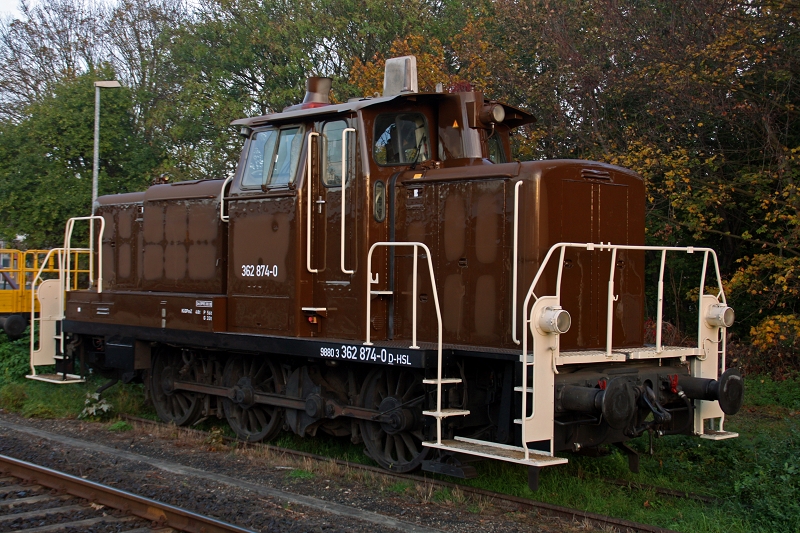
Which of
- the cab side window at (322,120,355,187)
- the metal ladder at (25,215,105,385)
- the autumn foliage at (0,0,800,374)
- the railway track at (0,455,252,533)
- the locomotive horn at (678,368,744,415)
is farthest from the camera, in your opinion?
the autumn foliage at (0,0,800,374)

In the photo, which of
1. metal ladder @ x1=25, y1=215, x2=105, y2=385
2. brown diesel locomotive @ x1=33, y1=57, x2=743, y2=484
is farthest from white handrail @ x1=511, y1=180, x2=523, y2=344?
metal ladder @ x1=25, y1=215, x2=105, y2=385

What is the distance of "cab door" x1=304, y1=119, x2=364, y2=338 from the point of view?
769 cm

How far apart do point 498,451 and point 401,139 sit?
10.8 ft

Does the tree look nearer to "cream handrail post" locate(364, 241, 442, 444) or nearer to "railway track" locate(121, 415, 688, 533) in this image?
"railway track" locate(121, 415, 688, 533)

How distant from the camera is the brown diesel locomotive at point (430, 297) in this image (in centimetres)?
664

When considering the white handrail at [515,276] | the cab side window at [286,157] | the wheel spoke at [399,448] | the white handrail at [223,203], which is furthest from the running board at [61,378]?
the white handrail at [515,276]

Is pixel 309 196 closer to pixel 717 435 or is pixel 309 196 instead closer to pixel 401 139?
pixel 401 139

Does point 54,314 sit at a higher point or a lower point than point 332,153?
lower

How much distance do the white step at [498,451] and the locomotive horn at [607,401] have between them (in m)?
0.46

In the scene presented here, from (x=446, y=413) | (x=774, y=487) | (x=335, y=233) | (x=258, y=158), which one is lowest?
(x=774, y=487)

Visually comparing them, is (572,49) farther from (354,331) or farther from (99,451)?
(99,451)

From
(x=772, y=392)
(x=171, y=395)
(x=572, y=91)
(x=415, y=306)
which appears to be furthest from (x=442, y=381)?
(x=572, y=91)

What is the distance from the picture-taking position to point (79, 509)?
20.3 feet

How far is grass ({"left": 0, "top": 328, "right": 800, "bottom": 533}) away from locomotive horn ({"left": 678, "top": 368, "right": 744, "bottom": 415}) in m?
0.60
